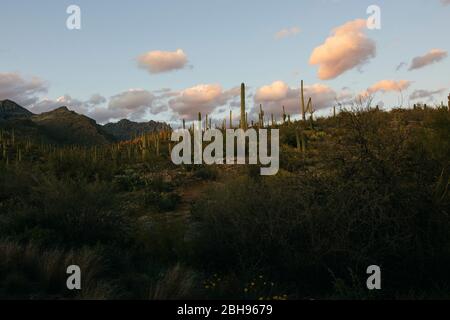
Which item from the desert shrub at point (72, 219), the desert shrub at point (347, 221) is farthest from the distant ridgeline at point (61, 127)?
the desert shrub at point (347, 221)

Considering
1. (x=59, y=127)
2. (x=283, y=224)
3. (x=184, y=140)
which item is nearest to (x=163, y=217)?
(x=283, y=224)

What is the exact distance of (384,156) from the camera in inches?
320

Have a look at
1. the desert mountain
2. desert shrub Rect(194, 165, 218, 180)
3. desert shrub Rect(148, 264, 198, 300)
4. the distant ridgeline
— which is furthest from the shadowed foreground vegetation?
the desert mountain

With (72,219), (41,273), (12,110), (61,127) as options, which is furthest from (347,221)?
(12,110)

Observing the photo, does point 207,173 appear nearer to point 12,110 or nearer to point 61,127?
point 61,127

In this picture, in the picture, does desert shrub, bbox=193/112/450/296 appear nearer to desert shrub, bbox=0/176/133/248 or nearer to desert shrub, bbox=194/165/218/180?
desert shrub, bbox=0/176/133/248

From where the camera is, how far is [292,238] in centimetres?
786

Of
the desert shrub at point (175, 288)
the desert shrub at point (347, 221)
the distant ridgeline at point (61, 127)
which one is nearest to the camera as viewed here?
the desert shrub at point (175, 288)

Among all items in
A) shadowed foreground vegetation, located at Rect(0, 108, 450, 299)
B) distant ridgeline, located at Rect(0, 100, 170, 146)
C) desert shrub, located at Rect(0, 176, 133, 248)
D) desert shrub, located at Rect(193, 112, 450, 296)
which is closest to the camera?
shadowed foreground vegetation, located at Rect(0, 108, 450, 299)

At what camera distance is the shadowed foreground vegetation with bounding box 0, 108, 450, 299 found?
6715 millimetres

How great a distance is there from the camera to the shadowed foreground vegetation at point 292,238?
6715 mm

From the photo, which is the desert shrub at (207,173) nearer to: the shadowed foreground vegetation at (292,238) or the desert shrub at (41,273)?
the shadowed foreground vegetation at (292,238)

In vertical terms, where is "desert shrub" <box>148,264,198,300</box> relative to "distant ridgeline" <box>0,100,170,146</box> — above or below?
below
